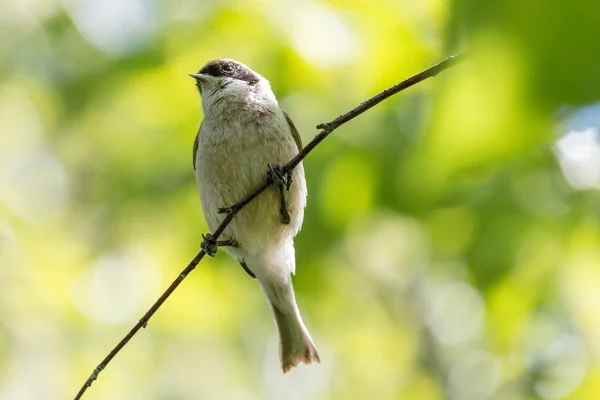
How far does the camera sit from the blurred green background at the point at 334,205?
178cm

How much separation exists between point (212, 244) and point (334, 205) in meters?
0.80

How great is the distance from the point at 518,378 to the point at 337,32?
10.6 feet

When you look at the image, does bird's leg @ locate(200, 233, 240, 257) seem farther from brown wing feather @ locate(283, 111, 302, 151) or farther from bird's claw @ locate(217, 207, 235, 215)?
brown wing feather @ locate(283, 111, 302, 151)

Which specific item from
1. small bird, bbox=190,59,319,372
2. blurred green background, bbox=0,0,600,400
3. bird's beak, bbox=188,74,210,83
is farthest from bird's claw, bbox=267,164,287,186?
bird's beak, bbox=188,74,210,83

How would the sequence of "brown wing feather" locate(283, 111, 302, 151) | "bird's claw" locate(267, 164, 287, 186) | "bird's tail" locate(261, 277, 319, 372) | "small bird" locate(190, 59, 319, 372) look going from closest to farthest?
"bird's claw" locate(267, 164, 287, 186), "small bird" locate(190, 59, 319, 372), "brown wing feather" locate(283, 111, 302, 151), "bird's tail" locate(261, 277, 319, 372)

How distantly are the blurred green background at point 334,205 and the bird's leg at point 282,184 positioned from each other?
0.22 meters

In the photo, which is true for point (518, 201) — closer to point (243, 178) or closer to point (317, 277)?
point (243, 178)

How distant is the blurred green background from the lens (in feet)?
5.83

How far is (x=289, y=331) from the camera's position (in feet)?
17.8

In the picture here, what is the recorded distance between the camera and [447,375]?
839 cm

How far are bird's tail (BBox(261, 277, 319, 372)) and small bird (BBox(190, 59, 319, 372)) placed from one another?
0.03 m

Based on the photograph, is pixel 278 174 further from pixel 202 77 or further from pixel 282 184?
pixel 202 77

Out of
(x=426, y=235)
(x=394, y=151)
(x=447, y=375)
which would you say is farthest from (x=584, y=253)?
(x=447, y=375)

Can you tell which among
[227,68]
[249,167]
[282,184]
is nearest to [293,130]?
[249,167]
